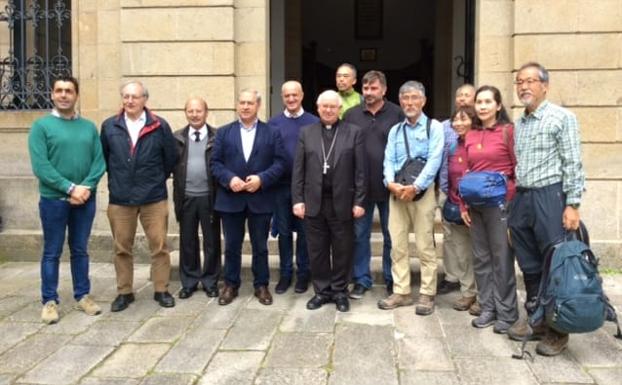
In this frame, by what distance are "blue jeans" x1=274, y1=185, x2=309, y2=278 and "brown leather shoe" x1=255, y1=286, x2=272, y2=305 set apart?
344 millimetres

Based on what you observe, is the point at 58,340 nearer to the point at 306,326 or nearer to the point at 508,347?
the point at 306,326

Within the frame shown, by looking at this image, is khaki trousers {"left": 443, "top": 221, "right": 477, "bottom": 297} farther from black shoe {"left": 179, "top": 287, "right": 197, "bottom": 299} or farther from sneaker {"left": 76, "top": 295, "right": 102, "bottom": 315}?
sneaker {"left": 76, "top": 295, "right": 102, "bottom": 315}

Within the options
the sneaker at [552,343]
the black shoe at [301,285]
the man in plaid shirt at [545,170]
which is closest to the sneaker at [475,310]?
the man in plaid shirt at [545,170]

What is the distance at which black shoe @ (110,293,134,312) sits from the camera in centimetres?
554

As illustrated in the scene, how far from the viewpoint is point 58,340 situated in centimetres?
479

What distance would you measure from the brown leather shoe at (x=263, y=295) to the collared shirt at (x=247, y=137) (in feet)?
3.96

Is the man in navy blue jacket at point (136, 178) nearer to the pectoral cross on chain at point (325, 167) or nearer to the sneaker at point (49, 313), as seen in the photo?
the sneaker at point (49, 313)

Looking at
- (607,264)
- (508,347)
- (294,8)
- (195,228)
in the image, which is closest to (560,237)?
(508,347)

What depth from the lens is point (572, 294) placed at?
13.6 ft

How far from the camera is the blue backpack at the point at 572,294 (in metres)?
4.13

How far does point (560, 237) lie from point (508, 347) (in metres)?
0.88

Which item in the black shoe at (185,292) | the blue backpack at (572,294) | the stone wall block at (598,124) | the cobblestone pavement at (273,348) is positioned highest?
the stone wall block at (598,124)

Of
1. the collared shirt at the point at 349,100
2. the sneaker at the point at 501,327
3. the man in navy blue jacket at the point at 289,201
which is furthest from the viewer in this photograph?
the collared shirt at the point at 349,100

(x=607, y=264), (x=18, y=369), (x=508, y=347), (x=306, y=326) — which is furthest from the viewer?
(x=607, y=264)
